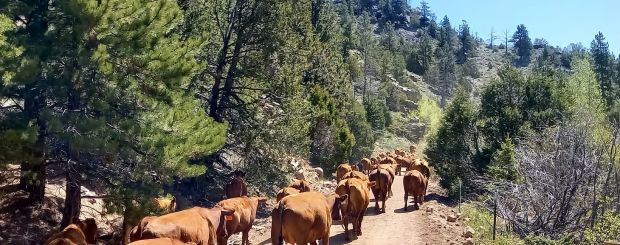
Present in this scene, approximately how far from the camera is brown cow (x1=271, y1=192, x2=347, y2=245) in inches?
461

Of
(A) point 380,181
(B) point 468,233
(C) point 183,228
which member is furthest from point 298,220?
(A) point 380,181

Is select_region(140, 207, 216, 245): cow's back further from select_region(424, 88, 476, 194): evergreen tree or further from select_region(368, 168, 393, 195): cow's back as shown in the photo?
select_region(424, 88, 476, 194): evergreen tree

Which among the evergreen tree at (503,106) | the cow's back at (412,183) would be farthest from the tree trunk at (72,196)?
the evergreen tree at (503,106)

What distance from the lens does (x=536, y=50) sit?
15250cm

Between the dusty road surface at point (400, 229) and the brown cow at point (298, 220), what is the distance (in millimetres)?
3758

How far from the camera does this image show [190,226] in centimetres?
1081

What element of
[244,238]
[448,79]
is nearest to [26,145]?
[244,238]

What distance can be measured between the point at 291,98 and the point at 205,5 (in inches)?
191

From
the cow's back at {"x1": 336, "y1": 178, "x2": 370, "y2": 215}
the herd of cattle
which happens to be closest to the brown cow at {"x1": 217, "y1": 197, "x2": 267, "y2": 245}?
the herd of cattle

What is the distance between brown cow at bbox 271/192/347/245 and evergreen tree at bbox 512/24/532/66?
448 feet

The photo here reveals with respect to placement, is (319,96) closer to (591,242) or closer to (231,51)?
(231,51)

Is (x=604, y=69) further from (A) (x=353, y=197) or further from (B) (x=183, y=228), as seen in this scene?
(B) (x=183, y=228)

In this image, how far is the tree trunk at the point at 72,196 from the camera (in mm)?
12383

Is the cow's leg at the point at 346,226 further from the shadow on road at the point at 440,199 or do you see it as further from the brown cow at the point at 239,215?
the shadow on road at the point at 440,199
